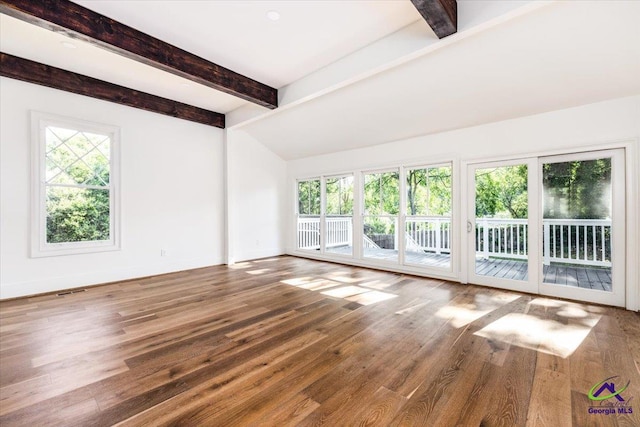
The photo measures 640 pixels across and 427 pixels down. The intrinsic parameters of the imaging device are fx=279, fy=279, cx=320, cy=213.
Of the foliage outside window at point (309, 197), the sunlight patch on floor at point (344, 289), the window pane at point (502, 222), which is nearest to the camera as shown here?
the sunlight patch on floor at point (344, 289)

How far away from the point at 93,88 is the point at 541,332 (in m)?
6.46

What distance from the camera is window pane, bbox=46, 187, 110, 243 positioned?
403cm

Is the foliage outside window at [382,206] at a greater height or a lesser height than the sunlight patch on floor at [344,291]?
greater

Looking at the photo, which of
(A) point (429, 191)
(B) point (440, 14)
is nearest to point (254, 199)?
(A) point (429, 191)

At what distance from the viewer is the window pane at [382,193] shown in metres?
5.32

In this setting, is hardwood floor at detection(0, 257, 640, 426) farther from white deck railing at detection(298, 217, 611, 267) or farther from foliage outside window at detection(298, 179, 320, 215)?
foliage outside window at detection(298, 179, 320, 215)

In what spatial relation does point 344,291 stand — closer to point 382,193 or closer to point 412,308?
point 412,308

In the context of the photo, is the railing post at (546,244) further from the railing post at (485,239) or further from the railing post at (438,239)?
the railing post at (438,239)

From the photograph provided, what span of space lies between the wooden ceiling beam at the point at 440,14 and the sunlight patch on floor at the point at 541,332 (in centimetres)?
284

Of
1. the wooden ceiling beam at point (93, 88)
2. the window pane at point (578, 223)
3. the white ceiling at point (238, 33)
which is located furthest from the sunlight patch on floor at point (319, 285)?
the wooden ceiling beam at point (93, 88)

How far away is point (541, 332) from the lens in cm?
255

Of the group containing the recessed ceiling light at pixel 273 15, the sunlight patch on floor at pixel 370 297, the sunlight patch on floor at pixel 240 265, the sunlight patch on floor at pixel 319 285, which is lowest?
the sunlight patch on floor at pixel 370 297

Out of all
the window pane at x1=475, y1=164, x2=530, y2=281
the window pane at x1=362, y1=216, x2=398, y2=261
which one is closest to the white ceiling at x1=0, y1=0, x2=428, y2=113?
the window pane at x1=475, y1=164, x2=530, y2=281

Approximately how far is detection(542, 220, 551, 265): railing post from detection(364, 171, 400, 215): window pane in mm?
2184
